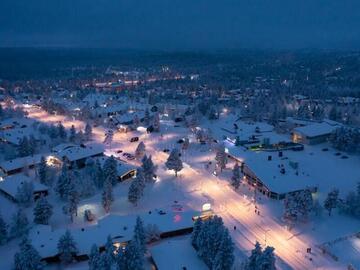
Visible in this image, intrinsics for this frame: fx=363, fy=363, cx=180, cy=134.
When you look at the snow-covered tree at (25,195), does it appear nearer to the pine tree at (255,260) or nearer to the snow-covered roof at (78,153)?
the snow-covered roof at (78,153)

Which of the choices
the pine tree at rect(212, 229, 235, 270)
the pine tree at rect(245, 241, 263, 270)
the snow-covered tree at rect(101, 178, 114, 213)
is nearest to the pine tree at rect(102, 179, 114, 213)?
the snow-covered tree at rect(101, 178, 114, 213)

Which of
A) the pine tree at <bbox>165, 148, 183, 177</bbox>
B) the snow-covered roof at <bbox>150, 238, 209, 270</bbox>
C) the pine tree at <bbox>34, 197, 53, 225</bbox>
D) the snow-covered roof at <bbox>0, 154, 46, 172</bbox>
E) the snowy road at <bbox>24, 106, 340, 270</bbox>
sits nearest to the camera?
the snow-covered roof at <bbox>150, 238, 209, 270</bbox>

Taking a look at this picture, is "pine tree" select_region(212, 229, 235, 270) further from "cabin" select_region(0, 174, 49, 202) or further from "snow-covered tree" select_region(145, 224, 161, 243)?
"cabin" select_region(0, 174, 49, 202)

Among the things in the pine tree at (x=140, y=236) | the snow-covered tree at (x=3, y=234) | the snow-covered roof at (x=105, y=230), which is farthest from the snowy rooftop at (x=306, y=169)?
the snow-covered tree at (x=3, y=234)

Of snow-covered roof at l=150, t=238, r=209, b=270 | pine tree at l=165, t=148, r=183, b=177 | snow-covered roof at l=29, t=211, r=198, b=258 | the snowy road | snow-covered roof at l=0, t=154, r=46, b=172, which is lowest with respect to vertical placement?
the snowy road

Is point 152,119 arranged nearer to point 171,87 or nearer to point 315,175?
point 315,175

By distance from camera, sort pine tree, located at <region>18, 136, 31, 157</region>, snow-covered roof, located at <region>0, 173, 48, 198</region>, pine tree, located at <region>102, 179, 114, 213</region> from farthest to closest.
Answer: pine tree, located at <region>18, 136, 31, 157</region>
snow-covered roof, located at <region>0, 173, 48, 198</region>
pine tree, located at <region>102, 179, 114, 213</region>

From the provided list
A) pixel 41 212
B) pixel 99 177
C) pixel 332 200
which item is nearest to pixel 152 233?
pixel 41 212
